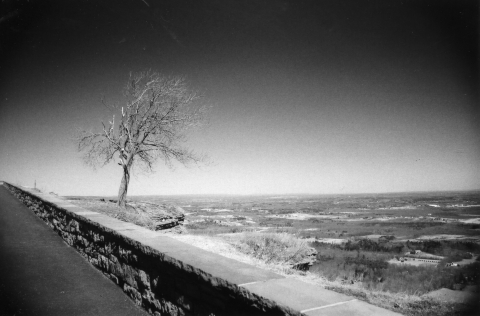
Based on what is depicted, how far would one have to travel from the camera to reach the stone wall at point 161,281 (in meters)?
1.88

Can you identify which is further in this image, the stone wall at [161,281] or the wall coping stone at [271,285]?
the stone wall at [161,281]

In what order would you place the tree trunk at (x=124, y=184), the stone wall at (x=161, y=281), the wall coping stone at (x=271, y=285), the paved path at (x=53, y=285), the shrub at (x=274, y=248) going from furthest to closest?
1. the tree trunk at (x=124, y=184)
2. the shrub at (x=274, y=248)
3. the paved path at (x=53, y=285)
4. the stone wall at (x=161, y=281)
5. the wall coping stone at (x=271, y=285)

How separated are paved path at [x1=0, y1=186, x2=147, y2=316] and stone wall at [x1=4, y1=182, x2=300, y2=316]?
6.4 inches

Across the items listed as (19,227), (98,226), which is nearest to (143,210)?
(19,227)

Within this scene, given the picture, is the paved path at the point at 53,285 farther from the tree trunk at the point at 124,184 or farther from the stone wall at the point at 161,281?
the tree trunk at the point at 124,184

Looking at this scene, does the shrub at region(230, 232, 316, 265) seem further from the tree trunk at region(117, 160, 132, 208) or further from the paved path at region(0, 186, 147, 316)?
the tree trunk at region(117, 160, 132, 208)

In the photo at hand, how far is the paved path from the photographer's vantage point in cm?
312

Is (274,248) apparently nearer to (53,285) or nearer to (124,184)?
(53,285)

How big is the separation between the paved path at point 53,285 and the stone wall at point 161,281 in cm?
16

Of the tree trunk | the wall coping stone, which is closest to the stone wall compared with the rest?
the wall coping stone

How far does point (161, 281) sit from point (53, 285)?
6.90ft

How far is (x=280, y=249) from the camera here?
34.6 feet

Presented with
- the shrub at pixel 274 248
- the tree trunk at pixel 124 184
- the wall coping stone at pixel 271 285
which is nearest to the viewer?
the wall coping stone at pixel 271 285

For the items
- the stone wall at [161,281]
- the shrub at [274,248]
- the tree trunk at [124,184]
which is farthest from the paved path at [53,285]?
the tree trunk at [124,184]
